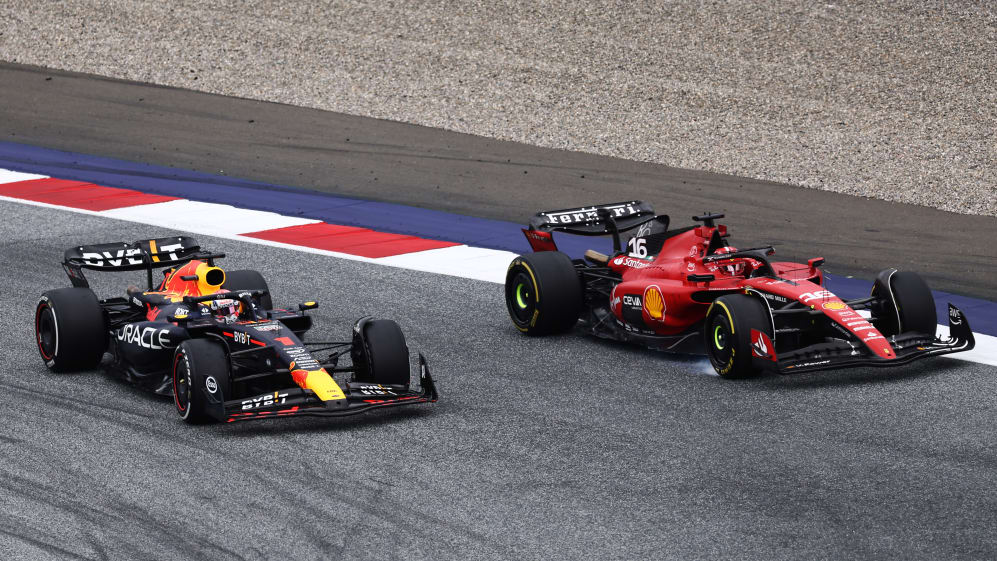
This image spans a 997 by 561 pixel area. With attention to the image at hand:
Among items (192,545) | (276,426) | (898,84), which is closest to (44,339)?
(276,426)

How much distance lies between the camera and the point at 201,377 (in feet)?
29.1

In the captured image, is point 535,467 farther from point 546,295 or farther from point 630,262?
point 630,262

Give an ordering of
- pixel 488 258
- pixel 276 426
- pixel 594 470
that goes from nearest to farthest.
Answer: pixel 594 470 < pixel 276 426 < pixel 488 258

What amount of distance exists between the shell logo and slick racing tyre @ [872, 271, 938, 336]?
66.8 inches

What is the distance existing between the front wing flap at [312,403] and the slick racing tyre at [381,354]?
7.3 inches

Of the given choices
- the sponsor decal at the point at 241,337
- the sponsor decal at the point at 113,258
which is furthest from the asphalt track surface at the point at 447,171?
the sponsor decal at the point at 241,337

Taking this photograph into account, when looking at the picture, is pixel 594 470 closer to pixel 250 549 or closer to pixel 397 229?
pixel 250 549

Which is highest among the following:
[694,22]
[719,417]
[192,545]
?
[694,22]

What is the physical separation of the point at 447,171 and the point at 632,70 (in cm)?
694

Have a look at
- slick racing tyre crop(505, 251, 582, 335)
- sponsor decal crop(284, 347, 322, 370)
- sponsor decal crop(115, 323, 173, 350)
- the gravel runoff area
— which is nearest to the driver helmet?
slick racing tyre crop(505, 251, 582, 335)

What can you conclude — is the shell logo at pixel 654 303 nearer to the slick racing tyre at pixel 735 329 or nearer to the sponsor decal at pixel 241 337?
the slick racing tyre at pixel 735 329

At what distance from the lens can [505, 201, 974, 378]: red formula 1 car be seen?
10023 mm

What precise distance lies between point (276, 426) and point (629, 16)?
19761mm

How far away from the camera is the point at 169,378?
9742mm
